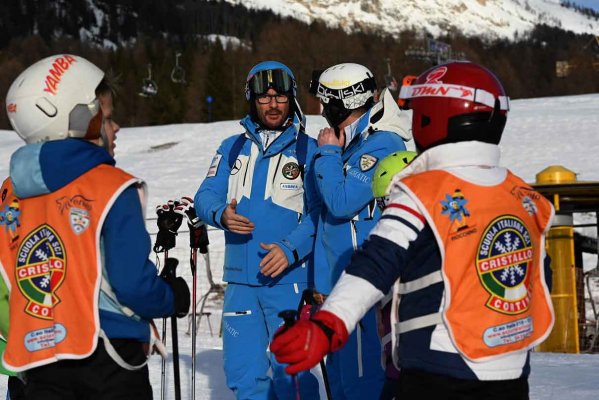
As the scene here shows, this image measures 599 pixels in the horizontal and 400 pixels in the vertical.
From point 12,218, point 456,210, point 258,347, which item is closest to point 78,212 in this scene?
point 12,218

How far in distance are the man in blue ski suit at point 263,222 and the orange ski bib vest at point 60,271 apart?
1.75 metres

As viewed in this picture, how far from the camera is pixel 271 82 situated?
5027 millimetres

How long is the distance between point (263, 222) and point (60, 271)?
2.03 meters

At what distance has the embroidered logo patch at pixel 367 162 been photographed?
4.43 meters

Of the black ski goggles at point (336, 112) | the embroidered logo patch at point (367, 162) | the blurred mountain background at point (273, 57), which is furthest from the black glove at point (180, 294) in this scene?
the blurred mountain background at point (273, 57)

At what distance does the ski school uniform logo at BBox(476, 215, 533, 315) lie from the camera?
9.01 feet

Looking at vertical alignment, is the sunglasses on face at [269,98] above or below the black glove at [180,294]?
above

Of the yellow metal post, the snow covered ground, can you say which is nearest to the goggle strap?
the snow covered ground

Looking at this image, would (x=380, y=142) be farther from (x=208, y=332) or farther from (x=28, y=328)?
(x=208, y=332)

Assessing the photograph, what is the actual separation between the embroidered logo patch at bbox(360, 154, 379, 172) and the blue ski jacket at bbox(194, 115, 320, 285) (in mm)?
465

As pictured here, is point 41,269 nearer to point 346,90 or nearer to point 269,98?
point 346,90

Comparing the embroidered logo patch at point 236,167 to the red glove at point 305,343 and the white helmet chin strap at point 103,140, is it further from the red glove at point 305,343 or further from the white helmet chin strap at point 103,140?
the red glove at point 305,343

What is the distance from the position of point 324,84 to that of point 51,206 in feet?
6.79

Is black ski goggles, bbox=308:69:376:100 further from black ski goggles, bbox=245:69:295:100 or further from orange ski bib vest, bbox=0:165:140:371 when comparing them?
orange ski bib vest, bbox=0:165:140:371
